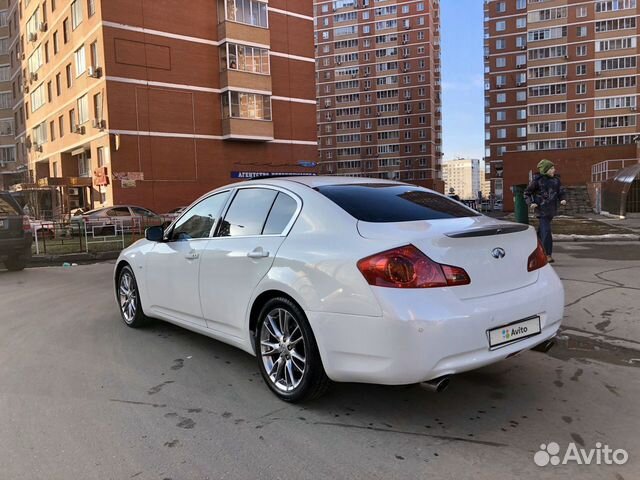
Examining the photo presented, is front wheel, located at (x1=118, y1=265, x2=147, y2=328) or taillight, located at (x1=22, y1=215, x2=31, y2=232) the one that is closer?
front wheel, located at (x1=118, y1=265, x2=147, y2=328)

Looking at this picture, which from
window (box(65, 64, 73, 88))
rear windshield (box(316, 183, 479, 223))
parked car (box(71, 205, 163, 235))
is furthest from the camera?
window (box(65, 64, 73, 88))

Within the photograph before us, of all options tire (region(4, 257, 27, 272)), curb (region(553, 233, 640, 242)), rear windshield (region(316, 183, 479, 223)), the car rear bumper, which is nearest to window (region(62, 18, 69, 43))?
tire (region(4, 257, 27, 272))

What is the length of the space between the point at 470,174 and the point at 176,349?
598 feet

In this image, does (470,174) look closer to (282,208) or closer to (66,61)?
(66,61)

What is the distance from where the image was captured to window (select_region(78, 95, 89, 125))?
32.9 m

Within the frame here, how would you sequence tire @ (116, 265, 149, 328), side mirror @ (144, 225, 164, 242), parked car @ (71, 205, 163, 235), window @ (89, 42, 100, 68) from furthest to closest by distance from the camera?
1. window @ (89, 42, 100, 68)
2. parked car @ (71, 205, 163, 235)
3. tire @ (116, 265, 149, 328)
4. side mirror @ (144, 225, 164, 242)

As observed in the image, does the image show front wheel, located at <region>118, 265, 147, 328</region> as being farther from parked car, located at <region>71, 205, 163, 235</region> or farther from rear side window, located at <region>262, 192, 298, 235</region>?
parked car, located at <region>71, 205, 163, 235</region>

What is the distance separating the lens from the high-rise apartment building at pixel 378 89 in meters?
94.1

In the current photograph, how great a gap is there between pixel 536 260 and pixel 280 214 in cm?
191

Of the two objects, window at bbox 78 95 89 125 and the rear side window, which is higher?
window at bbox 78 95 89 125

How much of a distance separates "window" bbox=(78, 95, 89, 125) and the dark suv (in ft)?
80.0

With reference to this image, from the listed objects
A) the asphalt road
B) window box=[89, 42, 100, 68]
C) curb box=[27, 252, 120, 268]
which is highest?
window box=[89, 42, 100, 68]

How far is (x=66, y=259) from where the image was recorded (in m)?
13.3

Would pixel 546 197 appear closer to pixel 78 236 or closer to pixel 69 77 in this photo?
pixel 78 236
